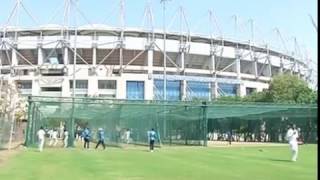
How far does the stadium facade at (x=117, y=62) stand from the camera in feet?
359

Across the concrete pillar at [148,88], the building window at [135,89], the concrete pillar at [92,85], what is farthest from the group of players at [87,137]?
the building window at [135,89]

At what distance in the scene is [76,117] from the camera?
4775cm

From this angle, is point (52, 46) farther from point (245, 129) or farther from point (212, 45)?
point (245, 129)

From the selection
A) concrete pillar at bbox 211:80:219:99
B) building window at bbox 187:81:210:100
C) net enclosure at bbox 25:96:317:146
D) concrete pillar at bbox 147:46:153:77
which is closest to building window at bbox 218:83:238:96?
concrete pillar at bbox 211:80:219:99

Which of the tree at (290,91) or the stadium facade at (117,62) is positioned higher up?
the stadium facade at (117,62)

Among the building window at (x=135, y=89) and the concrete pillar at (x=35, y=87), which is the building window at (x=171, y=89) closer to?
the building window at (x=135, y=89)

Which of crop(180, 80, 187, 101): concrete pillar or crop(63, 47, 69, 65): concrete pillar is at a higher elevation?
crop(63, 47, 69, 65): concrete pillar

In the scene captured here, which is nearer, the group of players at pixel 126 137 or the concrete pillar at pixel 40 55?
the group of players at pixel 126 137

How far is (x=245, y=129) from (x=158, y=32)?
5526 centimetres

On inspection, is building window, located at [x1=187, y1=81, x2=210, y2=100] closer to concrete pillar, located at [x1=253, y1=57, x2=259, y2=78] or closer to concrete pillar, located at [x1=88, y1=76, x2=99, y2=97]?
concrete pillar, located at [x1=253, y1=57, x2=259, y2=78]

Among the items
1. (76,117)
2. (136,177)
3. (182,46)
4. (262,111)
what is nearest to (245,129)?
(262,111)

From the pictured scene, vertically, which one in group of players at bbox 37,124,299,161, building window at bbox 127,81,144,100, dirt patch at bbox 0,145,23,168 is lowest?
dirt patch at bbox 0,145,23,168

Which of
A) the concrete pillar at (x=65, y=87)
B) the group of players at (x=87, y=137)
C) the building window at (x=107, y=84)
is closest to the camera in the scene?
the group of players at (x=87, y=137)

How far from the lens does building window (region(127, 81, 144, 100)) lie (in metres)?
110
